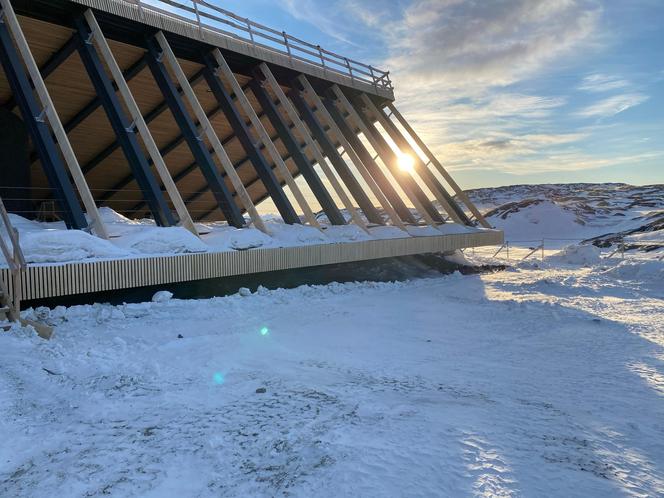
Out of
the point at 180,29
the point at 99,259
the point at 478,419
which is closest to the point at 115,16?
the point at 180,29

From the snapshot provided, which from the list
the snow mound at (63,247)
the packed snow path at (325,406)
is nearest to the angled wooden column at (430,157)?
the packed snow path at (325,406)

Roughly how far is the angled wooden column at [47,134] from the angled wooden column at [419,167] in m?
14.9

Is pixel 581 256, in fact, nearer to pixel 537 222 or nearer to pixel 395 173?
pixel 395 173

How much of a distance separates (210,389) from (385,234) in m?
11.8

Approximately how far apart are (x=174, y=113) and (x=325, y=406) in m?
11.6

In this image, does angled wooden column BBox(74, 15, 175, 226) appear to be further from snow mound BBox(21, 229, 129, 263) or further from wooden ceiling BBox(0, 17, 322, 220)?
snow mound BBox(21, 229, 129, 263)

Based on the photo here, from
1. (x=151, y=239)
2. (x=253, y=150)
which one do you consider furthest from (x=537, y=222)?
(x=151, y=239)

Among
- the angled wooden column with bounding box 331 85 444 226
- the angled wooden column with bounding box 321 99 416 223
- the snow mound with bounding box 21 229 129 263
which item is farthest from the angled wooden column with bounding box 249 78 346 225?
the snow mound with bounding box 21 229 129 263

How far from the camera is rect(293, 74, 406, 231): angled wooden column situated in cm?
1806

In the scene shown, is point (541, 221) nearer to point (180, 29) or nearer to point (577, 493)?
point (180, 29)

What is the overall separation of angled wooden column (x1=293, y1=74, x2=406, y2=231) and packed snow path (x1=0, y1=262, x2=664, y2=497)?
9.19m

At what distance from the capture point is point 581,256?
72.2 ft

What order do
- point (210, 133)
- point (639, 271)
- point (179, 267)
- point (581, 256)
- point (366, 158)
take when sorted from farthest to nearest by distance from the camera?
1. point (581, 256)
2. point (366, 158)
3. point (639, 271)
4. point (210, 133)
5. point (179, 267)

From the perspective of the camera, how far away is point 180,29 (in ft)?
45.4
